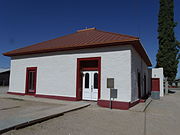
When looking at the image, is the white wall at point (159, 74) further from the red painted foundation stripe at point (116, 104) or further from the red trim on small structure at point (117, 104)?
the red painted foundation stripe at point (116, 104)

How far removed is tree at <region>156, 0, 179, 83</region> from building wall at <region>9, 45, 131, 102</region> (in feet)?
54.5

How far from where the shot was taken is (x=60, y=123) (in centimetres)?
566

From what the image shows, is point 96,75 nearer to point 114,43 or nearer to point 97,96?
point 97,96

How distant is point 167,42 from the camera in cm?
2325

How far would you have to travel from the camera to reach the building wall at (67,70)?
921 cm

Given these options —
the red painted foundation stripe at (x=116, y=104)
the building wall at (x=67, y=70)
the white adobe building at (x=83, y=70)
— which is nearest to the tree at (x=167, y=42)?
the white adobe building at (x=83, y=70)

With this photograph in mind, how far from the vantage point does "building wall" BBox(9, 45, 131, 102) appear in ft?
30.2

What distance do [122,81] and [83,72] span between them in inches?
129

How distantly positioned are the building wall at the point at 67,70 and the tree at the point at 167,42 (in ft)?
54.5

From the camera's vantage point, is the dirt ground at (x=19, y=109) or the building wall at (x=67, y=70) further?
the building wall at (x=67, y=70)

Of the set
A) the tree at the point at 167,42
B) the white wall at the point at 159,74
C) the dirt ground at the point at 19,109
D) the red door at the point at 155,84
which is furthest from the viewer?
the tree at the point at 167,42

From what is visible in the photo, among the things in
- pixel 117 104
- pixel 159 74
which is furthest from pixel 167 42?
pixel 117 104

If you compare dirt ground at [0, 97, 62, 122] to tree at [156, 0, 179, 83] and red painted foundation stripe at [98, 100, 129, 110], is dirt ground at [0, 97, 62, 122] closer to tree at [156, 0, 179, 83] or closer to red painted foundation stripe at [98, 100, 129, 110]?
red painted foundation stripe at [98, 100, 129, 110]

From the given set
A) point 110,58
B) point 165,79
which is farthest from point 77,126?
point 165,79
